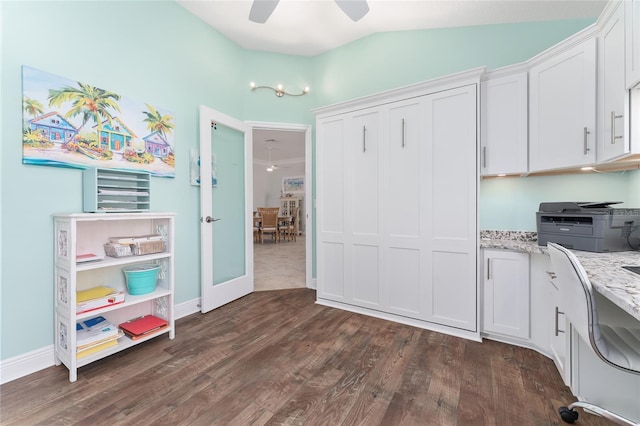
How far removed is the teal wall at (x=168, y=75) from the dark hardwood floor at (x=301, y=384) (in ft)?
1.76

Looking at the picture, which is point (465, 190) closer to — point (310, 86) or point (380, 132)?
point (380, 132)

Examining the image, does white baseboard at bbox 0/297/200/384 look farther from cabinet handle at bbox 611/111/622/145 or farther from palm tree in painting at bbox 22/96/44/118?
cabinet handle at bbox 611/111/622/145

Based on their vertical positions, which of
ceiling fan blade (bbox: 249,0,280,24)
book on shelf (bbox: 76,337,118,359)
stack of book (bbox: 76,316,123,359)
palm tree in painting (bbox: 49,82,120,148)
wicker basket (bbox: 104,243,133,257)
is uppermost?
ceiling fan blade (bbox: 249,0,280,24)

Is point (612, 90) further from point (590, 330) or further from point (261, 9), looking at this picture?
point (261, 9)

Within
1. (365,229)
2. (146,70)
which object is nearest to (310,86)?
(146,70)

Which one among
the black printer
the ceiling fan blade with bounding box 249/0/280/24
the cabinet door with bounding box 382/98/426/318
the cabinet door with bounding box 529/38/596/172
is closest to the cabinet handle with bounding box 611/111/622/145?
the cabinet door with bounding box 529/38/596/172

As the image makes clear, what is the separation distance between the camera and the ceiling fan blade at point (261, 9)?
1.94 meters

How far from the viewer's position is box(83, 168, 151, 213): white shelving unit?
185 centimetres

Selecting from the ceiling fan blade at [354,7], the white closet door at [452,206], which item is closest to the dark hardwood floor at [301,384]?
the white closet door at [452,206]

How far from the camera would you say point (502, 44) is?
2.46 meters

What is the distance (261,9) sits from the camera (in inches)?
79.4

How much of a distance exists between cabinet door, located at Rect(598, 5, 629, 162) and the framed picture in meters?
8.33

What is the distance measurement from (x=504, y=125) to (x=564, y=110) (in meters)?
0.36

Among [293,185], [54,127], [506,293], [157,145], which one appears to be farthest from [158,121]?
[293,185]
